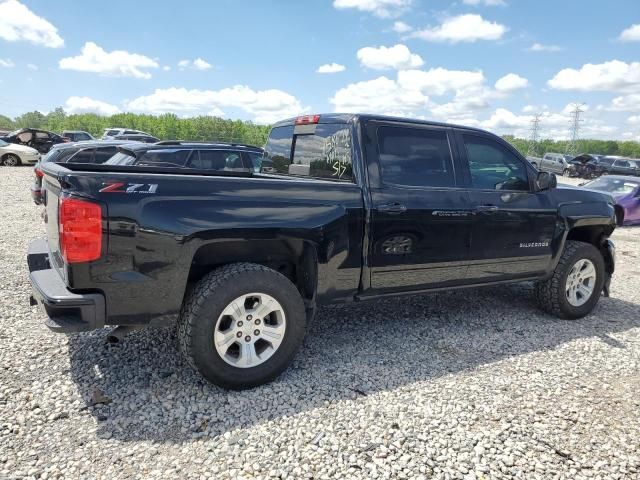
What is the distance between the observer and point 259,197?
315cm

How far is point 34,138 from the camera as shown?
88.0 feet

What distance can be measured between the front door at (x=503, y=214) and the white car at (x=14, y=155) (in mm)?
22446

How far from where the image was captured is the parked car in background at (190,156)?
8.08 m

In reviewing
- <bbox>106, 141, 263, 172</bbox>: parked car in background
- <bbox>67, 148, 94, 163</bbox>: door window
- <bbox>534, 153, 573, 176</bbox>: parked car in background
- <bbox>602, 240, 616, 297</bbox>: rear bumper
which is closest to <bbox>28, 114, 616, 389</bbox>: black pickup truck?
<bbox>602, 240, 616, 297</bbox>: rear bumper

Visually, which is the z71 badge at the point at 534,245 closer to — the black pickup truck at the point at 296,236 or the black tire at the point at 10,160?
the black pickup truck at the point at 296,236

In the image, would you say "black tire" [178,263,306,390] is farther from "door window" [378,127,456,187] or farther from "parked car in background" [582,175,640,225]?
"parked car in background" [582,175,640,225]

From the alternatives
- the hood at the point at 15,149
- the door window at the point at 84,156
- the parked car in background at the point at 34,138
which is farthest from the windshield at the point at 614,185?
the parked car in background at the point at 34,138

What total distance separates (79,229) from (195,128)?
64.8 meters

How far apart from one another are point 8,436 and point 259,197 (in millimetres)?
1992

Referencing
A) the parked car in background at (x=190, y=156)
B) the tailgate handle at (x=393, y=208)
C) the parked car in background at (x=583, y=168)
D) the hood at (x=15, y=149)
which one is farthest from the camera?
the parked car in background at (x=583, y=168)

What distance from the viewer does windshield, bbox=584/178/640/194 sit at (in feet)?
41.5

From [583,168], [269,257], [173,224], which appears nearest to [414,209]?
[269,257]

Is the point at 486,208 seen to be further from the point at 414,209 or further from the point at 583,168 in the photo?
the point at 583,168

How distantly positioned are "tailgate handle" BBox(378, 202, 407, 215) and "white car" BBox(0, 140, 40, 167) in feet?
73.6
